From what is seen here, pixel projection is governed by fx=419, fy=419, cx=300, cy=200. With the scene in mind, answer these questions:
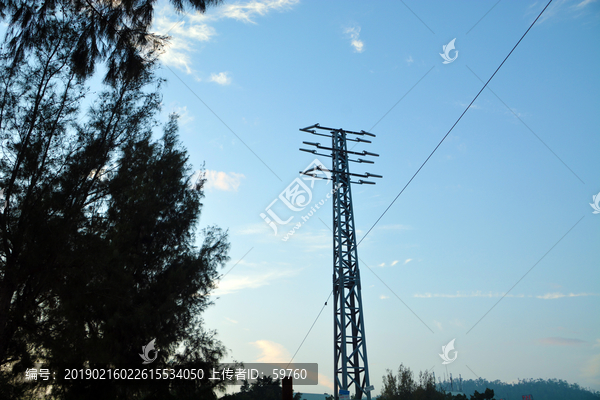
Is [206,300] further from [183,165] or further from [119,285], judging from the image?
[183,165]

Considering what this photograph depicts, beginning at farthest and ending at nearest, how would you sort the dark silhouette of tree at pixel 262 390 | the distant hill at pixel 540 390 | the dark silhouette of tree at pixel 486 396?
1. the distant hill at pixel 540 390
2. the dark silhouette of tree at pixel 486 396
3. the dark silhouette of tree at pixel 262 390

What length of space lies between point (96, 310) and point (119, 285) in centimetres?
90

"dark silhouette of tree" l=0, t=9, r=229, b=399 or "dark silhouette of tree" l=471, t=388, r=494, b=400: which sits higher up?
"dark silhouette of tree" l=0, t=9, r=229, b=399

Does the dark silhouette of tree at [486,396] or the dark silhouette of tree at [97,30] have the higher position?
the dark silhouette of tree at [97,30]

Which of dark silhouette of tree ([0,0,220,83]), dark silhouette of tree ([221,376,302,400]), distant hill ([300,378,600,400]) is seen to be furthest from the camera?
distant hill ([300,378,600,400])

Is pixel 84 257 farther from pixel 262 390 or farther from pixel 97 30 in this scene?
pixel 262 390

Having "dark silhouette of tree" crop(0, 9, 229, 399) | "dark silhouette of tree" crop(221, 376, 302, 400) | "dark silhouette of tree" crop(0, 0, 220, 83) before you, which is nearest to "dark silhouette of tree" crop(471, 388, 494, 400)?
"dark silhouette of tree" crop(221, 376, 302, 400)

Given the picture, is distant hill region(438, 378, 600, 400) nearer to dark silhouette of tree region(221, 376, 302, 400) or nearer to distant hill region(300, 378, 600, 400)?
distant hill region(300, 378, 600, 400)

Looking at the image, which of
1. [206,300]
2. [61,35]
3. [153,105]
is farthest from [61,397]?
[61,35]

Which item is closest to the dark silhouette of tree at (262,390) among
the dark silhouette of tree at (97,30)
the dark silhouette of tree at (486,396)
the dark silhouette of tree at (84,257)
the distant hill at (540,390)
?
the dark silhouette of tree at (486,396)

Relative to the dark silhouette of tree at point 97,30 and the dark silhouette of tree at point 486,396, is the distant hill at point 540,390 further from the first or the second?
the dark silhouette of tree at point 97,30

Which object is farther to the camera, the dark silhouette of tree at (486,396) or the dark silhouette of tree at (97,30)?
the dark silhouette of tree at (486,396)

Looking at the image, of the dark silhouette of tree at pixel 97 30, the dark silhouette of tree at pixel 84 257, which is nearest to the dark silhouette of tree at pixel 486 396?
the dark silhouette of tree at pixel 84 257

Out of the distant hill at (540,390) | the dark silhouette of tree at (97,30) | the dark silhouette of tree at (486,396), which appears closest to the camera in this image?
the dark silhouette of tree at (97,30)
